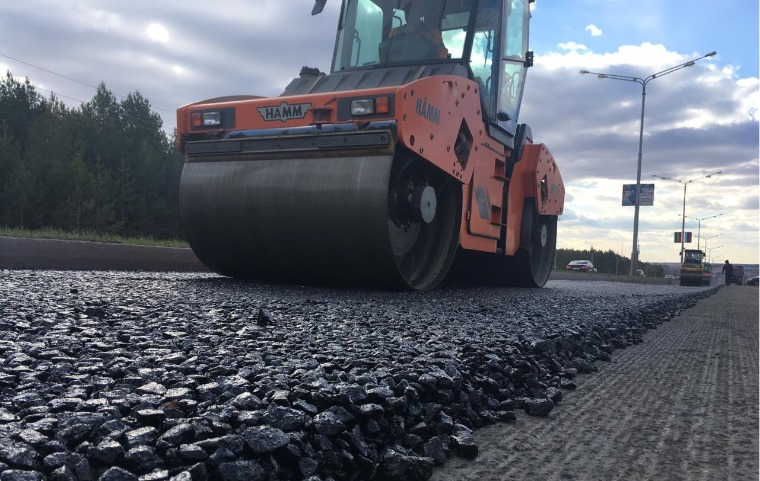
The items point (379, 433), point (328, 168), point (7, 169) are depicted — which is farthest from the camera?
point (7, 169)

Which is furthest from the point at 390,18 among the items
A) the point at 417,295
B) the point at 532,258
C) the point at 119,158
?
the point at 119,158

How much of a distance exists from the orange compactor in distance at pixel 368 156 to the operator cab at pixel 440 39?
0.04 feet

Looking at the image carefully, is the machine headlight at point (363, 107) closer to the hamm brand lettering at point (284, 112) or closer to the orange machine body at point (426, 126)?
the orange machine body at point (426, 126)

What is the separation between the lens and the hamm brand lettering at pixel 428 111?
14.5 feet

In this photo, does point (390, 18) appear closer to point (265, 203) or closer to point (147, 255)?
point (265, 203)

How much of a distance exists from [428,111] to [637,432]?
3.13 m

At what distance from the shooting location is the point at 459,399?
6.13ft

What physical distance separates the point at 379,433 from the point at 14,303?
239 cm

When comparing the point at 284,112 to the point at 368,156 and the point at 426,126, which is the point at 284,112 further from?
the point at 426,126

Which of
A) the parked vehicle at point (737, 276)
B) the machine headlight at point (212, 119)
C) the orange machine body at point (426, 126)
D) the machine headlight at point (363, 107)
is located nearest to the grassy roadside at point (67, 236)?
the machine headlight at point (212, 119)

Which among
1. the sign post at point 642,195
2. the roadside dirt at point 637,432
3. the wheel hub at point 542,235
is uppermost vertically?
the sign post at point 642,195

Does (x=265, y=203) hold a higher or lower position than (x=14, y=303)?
higher

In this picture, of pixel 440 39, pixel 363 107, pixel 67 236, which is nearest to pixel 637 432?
pixel 363 107

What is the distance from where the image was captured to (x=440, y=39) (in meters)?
5.68
